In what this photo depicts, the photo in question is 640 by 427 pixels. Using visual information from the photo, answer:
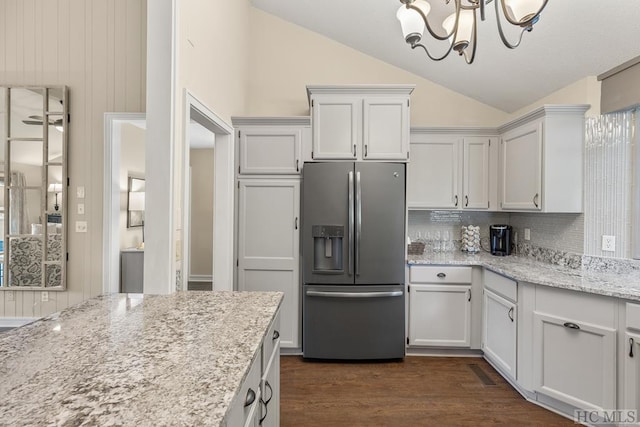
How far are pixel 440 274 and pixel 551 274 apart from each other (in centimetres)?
79

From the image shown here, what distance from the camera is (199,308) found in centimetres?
142

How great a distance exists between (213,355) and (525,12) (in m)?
1.92

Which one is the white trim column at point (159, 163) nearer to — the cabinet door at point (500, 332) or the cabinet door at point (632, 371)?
the cabinet door at point (500, 332)

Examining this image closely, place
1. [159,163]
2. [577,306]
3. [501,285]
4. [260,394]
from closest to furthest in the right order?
[260,394] → [159,163] → [577,306] → [501,285]

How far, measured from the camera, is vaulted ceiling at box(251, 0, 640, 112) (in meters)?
1.99

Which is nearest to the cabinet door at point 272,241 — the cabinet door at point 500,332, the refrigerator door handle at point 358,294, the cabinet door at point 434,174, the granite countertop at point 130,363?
the refrigerator door handle at point 358,294

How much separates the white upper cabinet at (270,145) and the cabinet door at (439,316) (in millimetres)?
1578

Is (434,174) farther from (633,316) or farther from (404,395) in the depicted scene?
(404,395)

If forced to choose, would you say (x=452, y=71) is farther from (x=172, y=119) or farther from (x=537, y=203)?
(x=172, y=119)

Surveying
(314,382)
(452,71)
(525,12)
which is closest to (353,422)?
(314,382)

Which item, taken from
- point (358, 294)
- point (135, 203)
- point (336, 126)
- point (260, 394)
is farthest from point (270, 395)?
point (135, 203)

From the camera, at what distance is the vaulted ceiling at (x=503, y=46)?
1987mm

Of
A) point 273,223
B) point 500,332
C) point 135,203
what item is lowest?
point 500,332

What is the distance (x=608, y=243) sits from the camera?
2.28 meters
